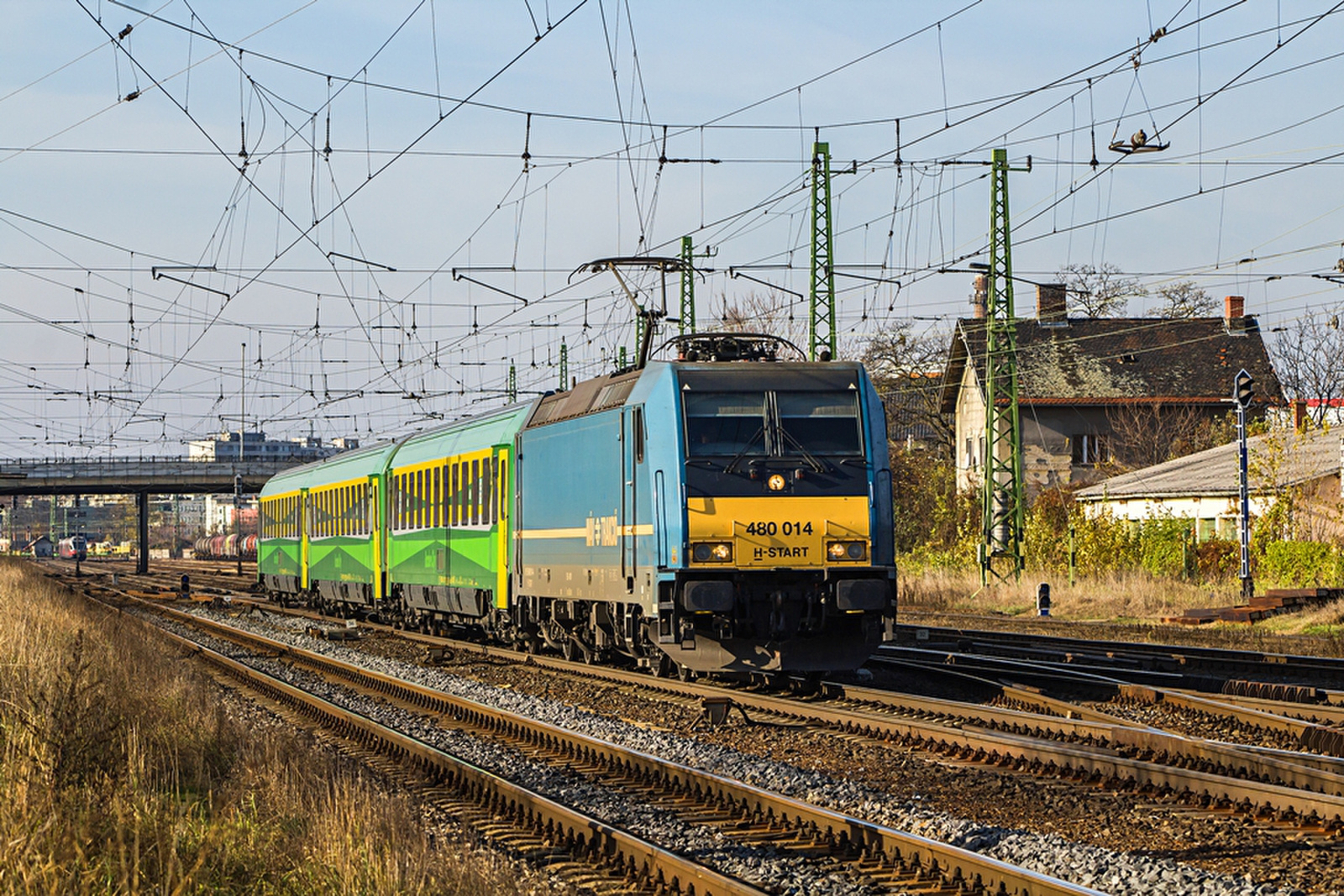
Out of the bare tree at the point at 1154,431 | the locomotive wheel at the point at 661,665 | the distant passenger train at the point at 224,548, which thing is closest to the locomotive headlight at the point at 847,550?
the locomotive wheel at the point at 661,665

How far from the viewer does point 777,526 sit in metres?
15.2

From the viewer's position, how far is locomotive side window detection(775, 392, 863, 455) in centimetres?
1552

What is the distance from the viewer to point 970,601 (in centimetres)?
3422

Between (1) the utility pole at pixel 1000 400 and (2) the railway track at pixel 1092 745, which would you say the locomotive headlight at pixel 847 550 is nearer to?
(2) the railway track at pixel 1092 745

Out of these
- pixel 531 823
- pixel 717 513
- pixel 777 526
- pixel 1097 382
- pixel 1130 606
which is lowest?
pixel 531 823

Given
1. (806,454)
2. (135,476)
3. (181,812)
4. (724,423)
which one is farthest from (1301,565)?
(135,476)

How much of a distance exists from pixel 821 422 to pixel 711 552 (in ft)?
6.12

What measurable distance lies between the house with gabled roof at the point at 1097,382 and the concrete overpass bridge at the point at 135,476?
134ft

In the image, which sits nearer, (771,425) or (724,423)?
(724,423)

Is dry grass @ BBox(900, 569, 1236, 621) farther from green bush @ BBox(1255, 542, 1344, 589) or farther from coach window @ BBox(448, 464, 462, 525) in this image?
coach window @ BBox(448, 464, 462, 525)

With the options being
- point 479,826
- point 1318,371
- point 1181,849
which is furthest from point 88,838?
point 1318,371

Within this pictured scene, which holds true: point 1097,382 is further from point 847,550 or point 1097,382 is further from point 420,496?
point 847,550

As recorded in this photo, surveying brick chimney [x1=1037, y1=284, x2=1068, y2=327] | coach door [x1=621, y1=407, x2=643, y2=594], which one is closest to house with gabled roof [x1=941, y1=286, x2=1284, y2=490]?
brick chimney [x1=1037, y1=284, x2=1068, y2=327]

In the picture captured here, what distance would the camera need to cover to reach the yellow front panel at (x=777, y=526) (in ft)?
49.3
